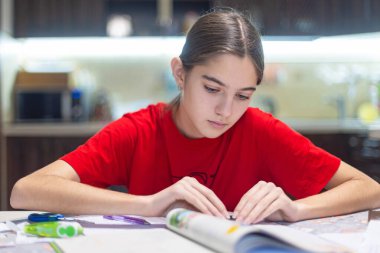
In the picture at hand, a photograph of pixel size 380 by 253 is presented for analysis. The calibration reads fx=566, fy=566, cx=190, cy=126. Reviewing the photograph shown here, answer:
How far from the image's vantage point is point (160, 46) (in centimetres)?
412

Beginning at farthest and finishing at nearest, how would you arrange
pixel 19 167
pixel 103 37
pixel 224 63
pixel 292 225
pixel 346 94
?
pixel 346 94, pixel 103 37, pixel 19 167, pixel 224 63, pixel 292 225

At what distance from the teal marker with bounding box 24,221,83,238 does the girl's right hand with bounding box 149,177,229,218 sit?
0.73ft

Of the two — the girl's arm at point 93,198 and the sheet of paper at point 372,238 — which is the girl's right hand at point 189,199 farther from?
the sheet of paper at point 372,238

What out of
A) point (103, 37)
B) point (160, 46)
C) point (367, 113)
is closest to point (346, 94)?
point (367, 113)

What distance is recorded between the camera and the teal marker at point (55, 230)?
1.11 m

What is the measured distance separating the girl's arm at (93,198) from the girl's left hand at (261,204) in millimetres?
44

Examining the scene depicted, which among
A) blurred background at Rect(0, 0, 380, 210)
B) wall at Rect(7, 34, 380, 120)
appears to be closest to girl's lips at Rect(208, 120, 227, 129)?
blurred background at Rect(0, 0, 380, 210)

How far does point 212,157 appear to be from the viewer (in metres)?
1.65

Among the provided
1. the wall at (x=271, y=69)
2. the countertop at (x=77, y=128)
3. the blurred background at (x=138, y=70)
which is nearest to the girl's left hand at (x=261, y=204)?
the blurred background at (x=138, y=70)

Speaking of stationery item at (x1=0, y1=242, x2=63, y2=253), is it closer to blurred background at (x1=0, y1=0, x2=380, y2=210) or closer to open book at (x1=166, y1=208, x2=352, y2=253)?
open book at (x1=166, y1=208, x2=352, y2=253)

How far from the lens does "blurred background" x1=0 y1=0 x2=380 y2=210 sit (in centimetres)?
354

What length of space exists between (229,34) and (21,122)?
2609 millimetres

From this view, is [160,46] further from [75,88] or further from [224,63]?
[224,63]

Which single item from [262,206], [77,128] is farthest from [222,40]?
[77,128]
